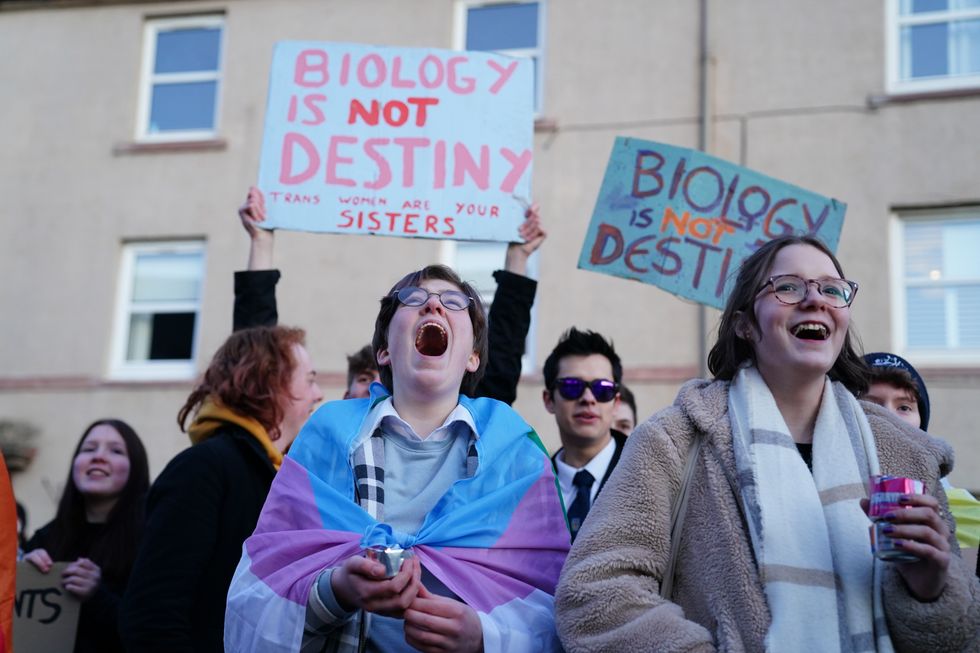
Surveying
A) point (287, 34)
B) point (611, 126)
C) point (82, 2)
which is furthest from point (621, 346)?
point (82, 2)

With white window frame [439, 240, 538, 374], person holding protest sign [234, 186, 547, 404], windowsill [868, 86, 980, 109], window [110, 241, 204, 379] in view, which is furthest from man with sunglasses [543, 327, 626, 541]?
window [110, 241, 204, 379]

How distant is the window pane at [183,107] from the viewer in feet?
41.9

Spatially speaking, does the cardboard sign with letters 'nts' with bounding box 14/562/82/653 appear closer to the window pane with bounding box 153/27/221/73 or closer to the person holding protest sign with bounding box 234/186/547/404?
the person holding protest sign with bounding box 234/186/547/404

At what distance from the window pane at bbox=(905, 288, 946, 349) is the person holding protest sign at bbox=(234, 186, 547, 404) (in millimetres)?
7392

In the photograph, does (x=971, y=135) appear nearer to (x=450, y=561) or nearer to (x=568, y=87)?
(x=568, y=87)

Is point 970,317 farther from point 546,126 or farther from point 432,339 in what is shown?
point 432,339

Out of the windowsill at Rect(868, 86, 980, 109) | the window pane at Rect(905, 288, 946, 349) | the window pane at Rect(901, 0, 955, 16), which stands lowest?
the window pane at Rect(905, 288, 946, 349)

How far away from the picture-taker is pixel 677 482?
2348 millimetres

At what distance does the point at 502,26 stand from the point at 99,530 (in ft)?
29.8

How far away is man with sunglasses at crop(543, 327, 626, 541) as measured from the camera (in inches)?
166

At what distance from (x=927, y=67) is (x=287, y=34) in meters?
6.98

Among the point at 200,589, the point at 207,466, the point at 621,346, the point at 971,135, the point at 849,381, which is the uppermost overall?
the point at 971,135

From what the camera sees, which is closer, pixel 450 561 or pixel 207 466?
pixel 450 561

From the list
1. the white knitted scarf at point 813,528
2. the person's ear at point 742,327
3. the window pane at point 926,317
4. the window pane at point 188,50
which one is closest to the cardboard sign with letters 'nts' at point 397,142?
the person's ear at point 742,327
